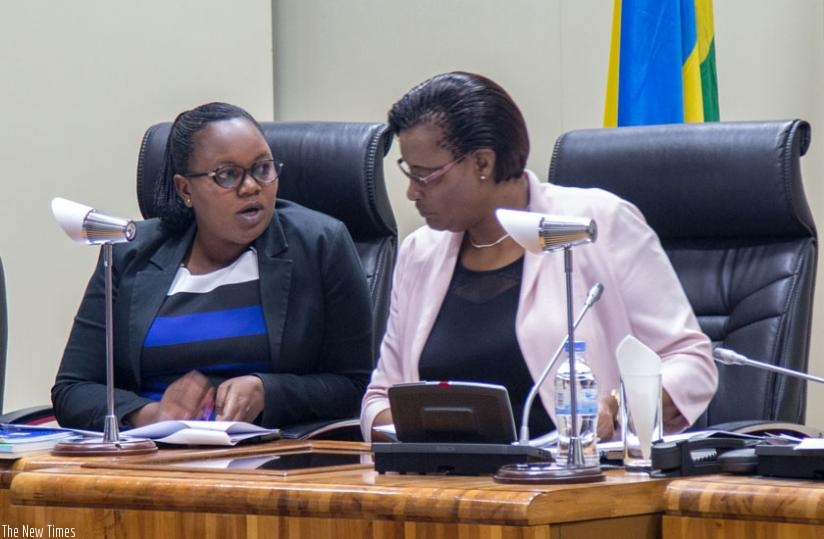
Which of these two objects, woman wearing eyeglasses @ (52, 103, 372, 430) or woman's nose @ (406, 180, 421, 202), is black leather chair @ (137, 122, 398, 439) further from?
woman's nose @ (406, 180, 421, 202)

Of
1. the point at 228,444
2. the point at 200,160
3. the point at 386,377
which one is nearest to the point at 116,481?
the point at 228,444

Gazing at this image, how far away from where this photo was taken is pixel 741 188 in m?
2.48

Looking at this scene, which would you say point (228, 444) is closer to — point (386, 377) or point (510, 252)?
point (386, 377)

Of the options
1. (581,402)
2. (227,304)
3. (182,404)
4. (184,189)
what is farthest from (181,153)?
(581,402)

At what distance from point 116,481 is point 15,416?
1001mm

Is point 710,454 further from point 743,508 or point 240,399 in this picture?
point 240,399

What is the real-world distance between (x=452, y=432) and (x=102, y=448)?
1.90ft

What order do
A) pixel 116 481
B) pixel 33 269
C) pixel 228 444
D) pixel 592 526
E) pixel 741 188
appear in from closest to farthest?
1. pixel 592 526
2. pixel 116 481
3. pixel 228 444
4. pixel 741 188
5. pixel 33 269

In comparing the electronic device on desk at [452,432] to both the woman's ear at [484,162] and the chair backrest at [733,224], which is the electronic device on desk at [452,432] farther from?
the chair backrest at [733,224]

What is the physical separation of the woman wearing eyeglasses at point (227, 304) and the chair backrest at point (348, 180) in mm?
196

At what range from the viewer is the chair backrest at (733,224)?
95.2 inches

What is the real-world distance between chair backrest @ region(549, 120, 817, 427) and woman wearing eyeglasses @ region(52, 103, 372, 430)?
0.51 metres

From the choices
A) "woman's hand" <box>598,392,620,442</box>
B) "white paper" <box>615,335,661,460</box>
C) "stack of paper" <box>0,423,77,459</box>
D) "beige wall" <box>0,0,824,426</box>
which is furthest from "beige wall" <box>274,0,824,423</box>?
"stack of paper" <box>0,423,77,459</box>

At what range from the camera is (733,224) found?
2.52 m
